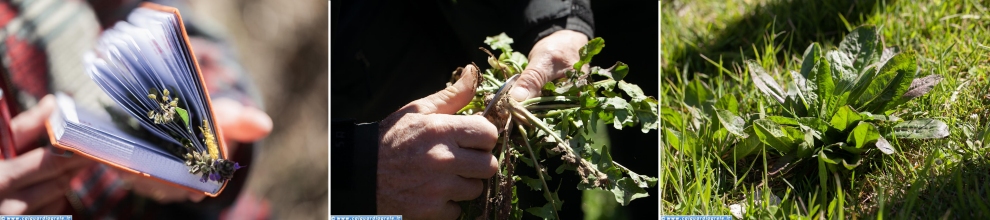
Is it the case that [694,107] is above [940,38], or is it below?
below

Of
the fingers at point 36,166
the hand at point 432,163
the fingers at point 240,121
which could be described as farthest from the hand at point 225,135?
the hand at point 432,163

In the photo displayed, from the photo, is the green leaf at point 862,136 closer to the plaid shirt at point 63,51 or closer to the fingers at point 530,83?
the fingers at point 530,83

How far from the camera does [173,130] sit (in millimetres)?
1287

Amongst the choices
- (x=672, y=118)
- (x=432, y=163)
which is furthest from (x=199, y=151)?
(x=672, y=118)

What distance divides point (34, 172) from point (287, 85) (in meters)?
0.47

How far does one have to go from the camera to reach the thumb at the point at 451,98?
4.68 ft

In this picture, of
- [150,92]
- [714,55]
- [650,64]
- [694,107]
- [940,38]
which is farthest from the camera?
[714,55]

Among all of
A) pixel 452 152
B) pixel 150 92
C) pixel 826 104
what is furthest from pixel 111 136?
pixel 826 104

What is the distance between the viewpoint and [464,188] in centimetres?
138

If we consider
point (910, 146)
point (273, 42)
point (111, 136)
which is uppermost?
point (273, 42)

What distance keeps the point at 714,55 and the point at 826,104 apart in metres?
0.57

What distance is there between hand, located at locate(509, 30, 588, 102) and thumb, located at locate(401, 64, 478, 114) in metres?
0.09

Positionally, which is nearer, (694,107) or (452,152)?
(452,152)

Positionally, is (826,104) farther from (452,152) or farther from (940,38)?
(452,152)
